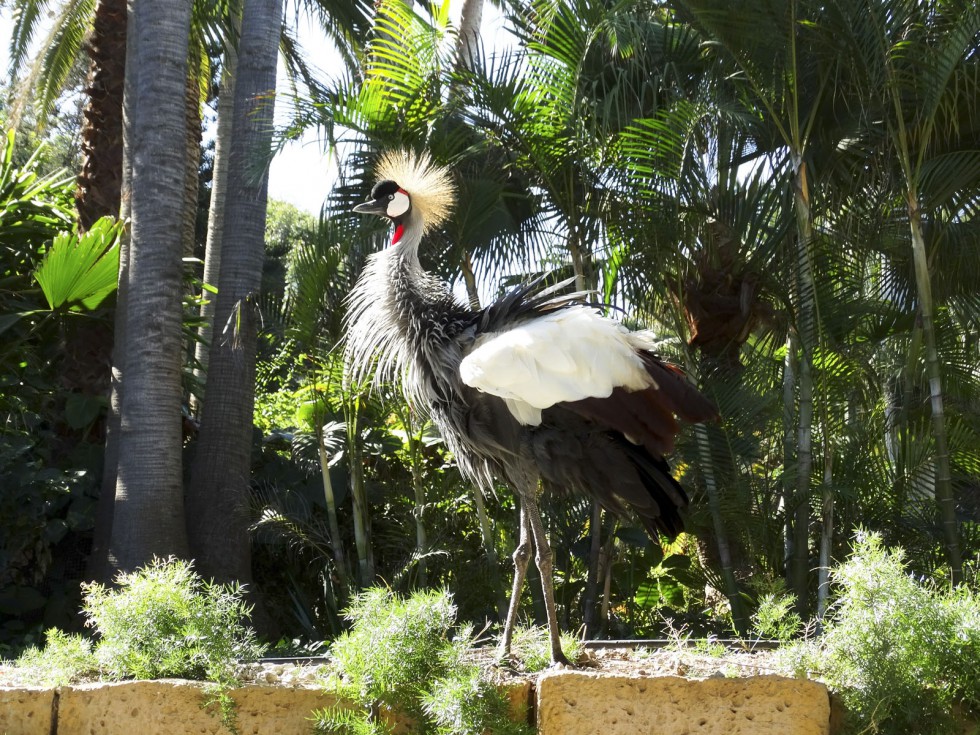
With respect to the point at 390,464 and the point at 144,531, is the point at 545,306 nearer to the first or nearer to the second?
the point at 144,531

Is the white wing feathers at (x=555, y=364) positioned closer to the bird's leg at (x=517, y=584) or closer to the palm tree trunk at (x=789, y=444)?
the bird's leg at (x=517, y=584)

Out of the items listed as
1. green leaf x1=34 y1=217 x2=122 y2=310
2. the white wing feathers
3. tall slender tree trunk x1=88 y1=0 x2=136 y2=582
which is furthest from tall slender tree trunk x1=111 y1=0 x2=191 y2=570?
the white wing feathers

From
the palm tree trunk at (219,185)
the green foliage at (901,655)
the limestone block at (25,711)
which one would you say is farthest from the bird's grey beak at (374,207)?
the palm tree trunk at (219,185)

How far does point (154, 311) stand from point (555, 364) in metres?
3.80

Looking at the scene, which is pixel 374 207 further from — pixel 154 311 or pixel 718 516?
pixel 718 516

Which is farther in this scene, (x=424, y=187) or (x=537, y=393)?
(x=424, y=187)

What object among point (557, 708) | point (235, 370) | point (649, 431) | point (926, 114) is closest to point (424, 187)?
point (649, 431)

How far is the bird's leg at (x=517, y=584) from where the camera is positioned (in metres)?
4.37

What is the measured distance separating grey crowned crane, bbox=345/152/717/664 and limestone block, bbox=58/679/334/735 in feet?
2.89

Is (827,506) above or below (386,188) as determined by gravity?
below

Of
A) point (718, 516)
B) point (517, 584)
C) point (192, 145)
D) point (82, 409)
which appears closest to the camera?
point (517, 584)

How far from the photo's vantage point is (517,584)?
14.8ft

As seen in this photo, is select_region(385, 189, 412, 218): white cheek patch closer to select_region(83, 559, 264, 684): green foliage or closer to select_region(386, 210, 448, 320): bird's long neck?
select_region(386, 210, 448, 320): bird's long neck

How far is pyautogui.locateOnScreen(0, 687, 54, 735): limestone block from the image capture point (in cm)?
407
